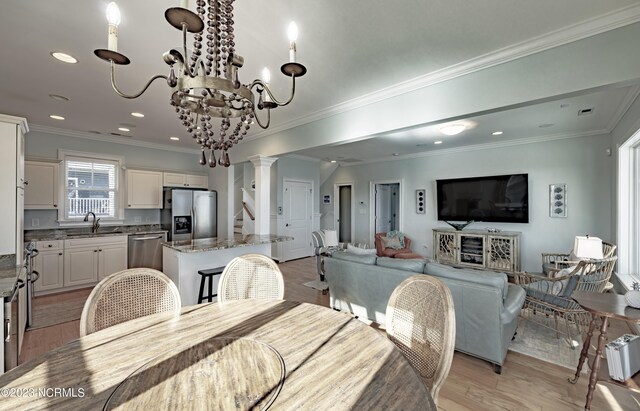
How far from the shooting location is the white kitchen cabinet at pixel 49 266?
3.92 m

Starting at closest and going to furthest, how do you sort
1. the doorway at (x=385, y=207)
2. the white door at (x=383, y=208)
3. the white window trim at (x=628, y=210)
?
the white window trim at (x=628, y=210), the doorway at (x=385, y=207), the white door at (x=383, y=208)

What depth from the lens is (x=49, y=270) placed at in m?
3.98

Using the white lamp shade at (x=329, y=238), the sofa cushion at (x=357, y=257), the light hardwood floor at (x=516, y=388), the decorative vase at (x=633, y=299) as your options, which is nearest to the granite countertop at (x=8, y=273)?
the light hardwood floor at (x=516, y=388)

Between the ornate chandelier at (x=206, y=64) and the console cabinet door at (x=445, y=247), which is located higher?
the ornate chandelier at (x=206, y=64)

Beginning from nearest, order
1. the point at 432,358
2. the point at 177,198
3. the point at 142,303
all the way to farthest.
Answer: the point at 432,358 → the point at 142,303 → the point at 177,198

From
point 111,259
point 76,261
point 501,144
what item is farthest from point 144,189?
point 501,144

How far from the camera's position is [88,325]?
1.34 metres

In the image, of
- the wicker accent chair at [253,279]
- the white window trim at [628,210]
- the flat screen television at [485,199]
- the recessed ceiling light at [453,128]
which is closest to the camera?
the wicker accent chair at [253,279]

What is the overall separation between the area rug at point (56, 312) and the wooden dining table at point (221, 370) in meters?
2.94

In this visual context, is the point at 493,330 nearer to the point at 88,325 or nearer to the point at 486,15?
the point at 486,15

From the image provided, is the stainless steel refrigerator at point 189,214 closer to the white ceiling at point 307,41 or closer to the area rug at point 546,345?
the white ceiling at point 307,41

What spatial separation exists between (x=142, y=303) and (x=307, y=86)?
236 centimetres

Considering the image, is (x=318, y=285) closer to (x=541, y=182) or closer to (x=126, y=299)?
(x=126, y=299)

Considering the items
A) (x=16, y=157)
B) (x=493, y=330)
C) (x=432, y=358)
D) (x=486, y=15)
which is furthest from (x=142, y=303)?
(x=486, y=15)
